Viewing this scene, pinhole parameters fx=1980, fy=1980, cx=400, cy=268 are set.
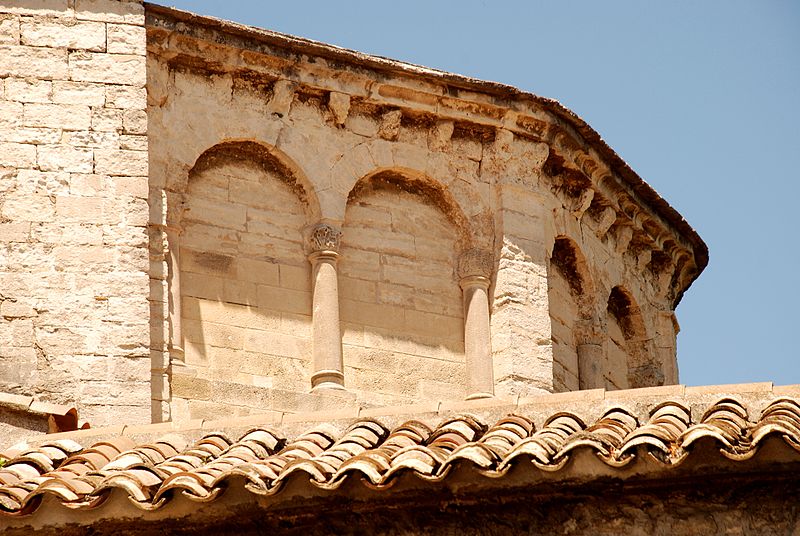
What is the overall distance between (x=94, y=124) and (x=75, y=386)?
1777 mm

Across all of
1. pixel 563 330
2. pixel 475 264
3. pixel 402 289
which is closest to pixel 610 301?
pixel 563 330

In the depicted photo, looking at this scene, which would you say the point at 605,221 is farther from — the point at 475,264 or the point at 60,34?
the point at 60,34

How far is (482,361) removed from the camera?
44.7 ft

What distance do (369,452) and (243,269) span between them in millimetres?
5136

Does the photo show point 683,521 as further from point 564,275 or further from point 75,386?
point 564,275

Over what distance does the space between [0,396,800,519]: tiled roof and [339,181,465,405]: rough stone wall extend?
443 centimetres

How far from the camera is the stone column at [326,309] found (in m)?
13.0

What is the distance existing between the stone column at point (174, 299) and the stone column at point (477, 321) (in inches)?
83.4

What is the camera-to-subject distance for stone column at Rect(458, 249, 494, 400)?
13.5 metres

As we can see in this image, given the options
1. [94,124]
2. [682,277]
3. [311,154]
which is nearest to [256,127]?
[311,154]

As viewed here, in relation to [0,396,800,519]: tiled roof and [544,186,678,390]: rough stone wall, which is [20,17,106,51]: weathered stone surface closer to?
[544,186,678,390]: rough stone wall

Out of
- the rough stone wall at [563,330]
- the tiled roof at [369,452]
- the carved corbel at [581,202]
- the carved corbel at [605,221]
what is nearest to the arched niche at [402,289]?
the rough stone wall at [563,330]

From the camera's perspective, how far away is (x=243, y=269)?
1309 centimetres

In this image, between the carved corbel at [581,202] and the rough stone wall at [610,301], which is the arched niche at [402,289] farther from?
the carved corbel at [581,202]
